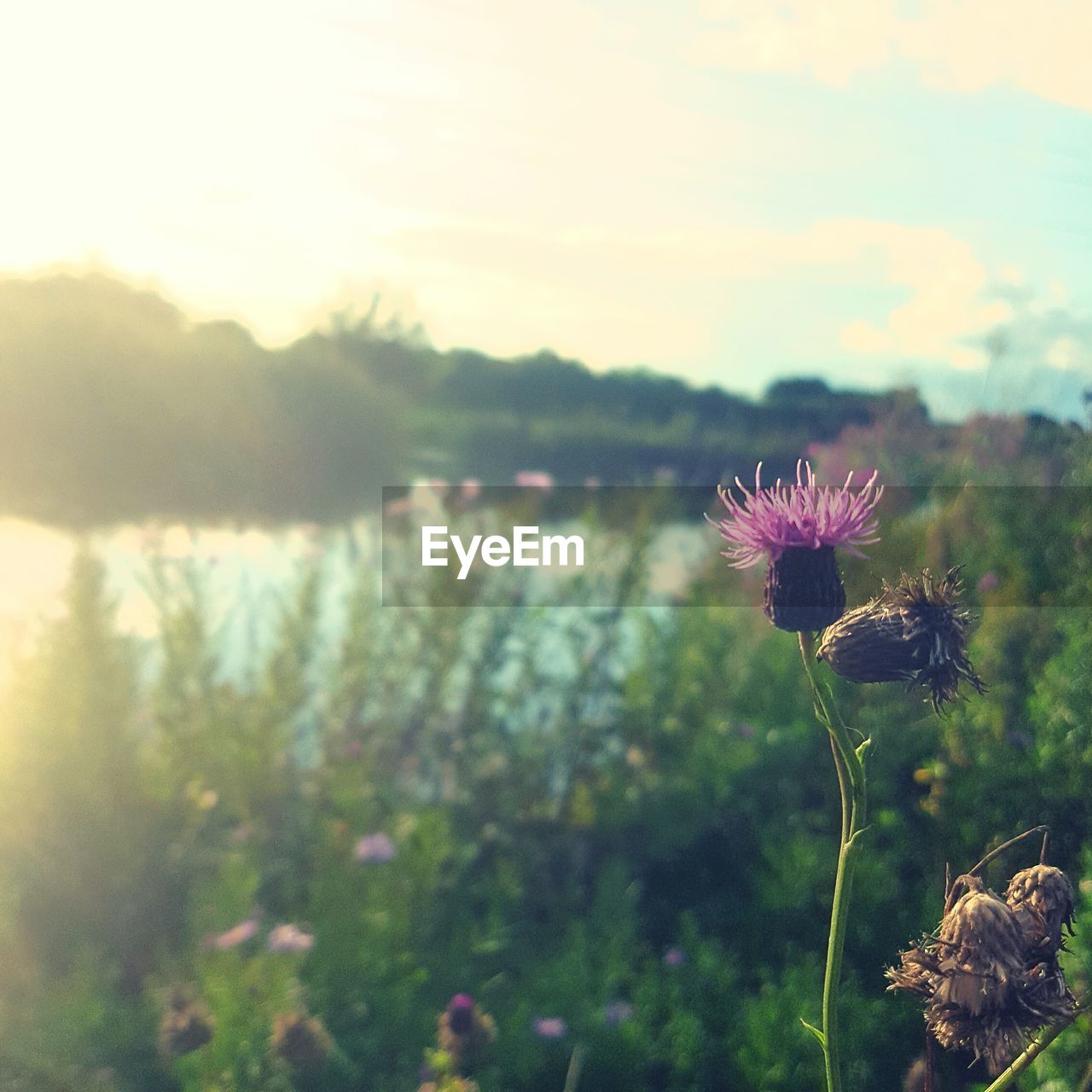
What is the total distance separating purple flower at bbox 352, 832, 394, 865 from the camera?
2.14 m

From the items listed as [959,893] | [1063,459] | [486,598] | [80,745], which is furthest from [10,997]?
[1063,459]

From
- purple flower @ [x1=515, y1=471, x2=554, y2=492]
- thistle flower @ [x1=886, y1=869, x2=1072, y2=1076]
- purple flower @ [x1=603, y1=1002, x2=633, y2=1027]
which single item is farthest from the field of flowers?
thistle flower @ [x1=886, y1=869, x2=1072, y2=1076]

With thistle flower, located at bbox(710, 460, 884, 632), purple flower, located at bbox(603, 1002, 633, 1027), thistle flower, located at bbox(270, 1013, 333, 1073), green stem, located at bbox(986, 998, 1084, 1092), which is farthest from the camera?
purple flower, located at bbox(603, 1002, 633, 1027)

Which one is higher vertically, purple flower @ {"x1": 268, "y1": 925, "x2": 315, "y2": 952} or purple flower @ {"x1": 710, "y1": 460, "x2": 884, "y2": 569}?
purple flower @ {"x1": 710, "y1": 460, "x2": 884, "y2": 569}

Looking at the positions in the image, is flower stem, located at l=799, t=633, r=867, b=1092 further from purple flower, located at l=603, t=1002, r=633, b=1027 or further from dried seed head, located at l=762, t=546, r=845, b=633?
purple flower, located at l=603, t=1002, r=633, b=1027

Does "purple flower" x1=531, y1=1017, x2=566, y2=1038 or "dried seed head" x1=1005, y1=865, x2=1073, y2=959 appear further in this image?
"purple flower" x1=531, y1=1017, x2=566, y2=1038

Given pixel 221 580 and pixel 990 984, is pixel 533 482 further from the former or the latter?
pixel 990 984

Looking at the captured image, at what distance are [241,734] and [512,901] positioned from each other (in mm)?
690

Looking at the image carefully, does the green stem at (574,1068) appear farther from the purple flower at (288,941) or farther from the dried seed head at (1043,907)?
the dried seed head at (1043,907)

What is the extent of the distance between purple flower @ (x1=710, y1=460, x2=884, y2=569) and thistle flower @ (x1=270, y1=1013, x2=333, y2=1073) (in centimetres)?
106

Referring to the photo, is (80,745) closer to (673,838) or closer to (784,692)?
(673,838)

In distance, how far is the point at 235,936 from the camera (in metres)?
1.95

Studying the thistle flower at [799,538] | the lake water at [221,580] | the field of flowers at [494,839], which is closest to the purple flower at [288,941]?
the field of flowers at [494,839]

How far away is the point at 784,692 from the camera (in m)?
3.07
